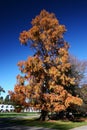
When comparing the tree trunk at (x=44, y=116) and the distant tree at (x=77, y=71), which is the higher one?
the distant tree at (x=77, y=71)

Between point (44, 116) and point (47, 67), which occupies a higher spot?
point (47, 67)

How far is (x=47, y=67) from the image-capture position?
35969 millimetres

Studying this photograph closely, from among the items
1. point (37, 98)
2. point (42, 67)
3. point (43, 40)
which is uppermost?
point (43, 40)

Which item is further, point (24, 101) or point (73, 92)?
point (73, 92)

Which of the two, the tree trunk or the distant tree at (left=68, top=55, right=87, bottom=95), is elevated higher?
the distant tree at (left=68, top=55, right=87, bottom=95)

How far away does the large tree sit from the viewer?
111ft

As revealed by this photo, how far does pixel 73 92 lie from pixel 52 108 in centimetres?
575

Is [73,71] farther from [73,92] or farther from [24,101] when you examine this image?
[24,101]

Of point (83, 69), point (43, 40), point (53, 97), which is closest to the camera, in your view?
point (53, 97)

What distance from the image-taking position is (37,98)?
112 ft

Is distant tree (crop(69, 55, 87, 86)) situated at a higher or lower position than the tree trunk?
higher

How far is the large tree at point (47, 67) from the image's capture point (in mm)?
33906

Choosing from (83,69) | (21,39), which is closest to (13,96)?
(21,39)

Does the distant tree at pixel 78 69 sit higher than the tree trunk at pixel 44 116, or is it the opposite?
the distant tree at pixel 78 69
